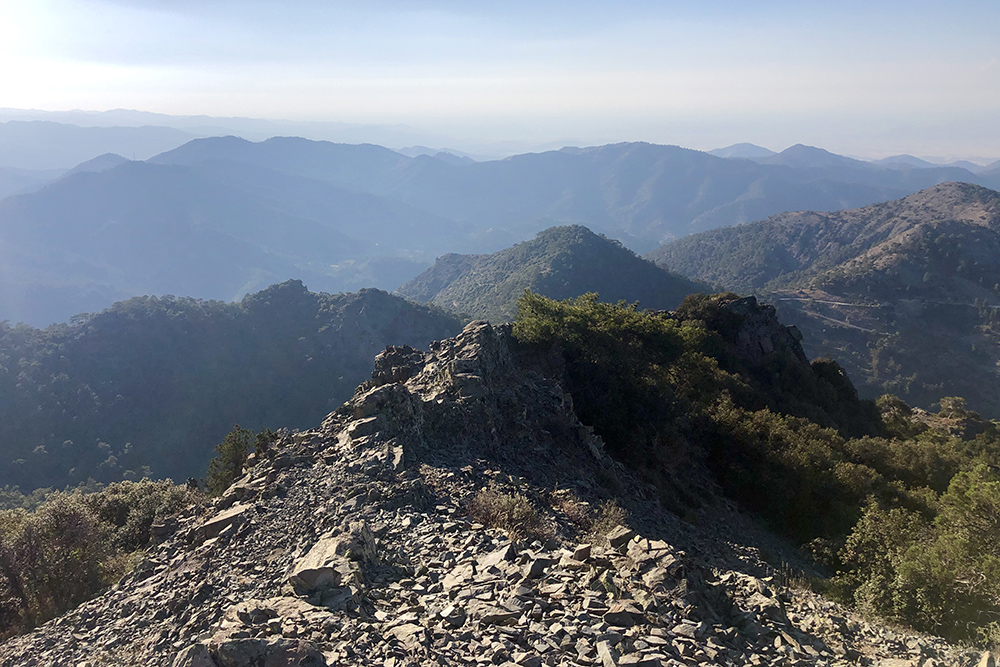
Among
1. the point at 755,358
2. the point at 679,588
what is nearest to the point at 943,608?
the point at 679,588

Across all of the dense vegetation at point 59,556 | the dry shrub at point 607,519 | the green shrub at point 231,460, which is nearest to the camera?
the dry shrub at point 607,519

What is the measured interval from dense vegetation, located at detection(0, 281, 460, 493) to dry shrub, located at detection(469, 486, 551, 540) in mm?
100639

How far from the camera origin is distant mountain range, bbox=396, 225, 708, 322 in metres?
138

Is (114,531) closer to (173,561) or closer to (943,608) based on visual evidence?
(173,561)

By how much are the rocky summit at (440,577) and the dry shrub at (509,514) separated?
0.06 m

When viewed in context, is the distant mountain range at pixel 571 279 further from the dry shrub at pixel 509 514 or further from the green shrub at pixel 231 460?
the dry shrub at pixel 509 514

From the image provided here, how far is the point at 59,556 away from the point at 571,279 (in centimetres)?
13617

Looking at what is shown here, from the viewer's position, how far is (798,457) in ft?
76.2

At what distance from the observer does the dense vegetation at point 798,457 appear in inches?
509

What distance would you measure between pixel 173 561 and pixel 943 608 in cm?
1816

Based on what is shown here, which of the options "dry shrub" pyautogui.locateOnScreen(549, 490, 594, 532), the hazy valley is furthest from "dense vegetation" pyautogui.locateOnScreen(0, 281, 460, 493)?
"dry shrub" pyautogui.locateOnScreen(549, 490, 594, 532)

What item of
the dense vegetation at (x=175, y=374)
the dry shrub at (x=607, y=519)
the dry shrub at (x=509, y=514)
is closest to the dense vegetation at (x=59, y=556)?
the dry shrub at (x=509, y=514)

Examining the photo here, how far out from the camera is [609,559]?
35.2ft

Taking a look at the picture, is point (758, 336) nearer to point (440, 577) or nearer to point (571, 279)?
point (440, 577)
